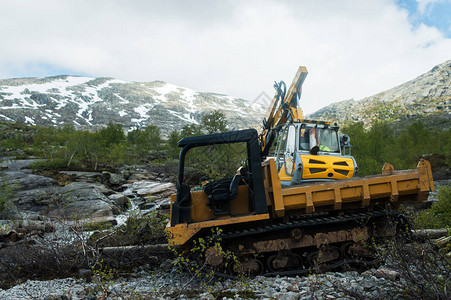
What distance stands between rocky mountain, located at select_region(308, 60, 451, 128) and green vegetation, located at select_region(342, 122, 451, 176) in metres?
59.4

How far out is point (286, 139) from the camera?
799 cm

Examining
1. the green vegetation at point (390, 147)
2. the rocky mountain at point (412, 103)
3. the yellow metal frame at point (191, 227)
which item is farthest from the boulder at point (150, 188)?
the rocky mountain at point (412, 103)

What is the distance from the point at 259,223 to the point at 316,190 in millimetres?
1340

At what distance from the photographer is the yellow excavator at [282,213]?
18.9 ft

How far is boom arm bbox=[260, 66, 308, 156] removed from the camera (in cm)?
843

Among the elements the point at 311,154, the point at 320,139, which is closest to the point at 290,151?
the point at 311,154

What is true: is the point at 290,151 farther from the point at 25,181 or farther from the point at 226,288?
the point at 25,181

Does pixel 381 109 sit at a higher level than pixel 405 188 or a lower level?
higher

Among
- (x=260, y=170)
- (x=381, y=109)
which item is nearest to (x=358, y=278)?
(x=260, y=170)

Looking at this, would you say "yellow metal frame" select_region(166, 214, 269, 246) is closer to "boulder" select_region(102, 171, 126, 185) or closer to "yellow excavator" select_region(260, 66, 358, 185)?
"yellow excavator" select_region(260, 66, 358, 185)

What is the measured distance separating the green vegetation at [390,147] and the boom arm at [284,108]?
14.2 metres

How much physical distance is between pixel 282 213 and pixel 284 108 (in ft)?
12.7

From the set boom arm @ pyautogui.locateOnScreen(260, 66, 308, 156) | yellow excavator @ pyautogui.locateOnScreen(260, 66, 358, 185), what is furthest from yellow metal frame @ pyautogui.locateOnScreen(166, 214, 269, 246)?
boom arm @ pyautogui.locateOnScreen(260, 66, 308, 156)

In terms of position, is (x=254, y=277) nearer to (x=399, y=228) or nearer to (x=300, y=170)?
(x=300, y=170)
